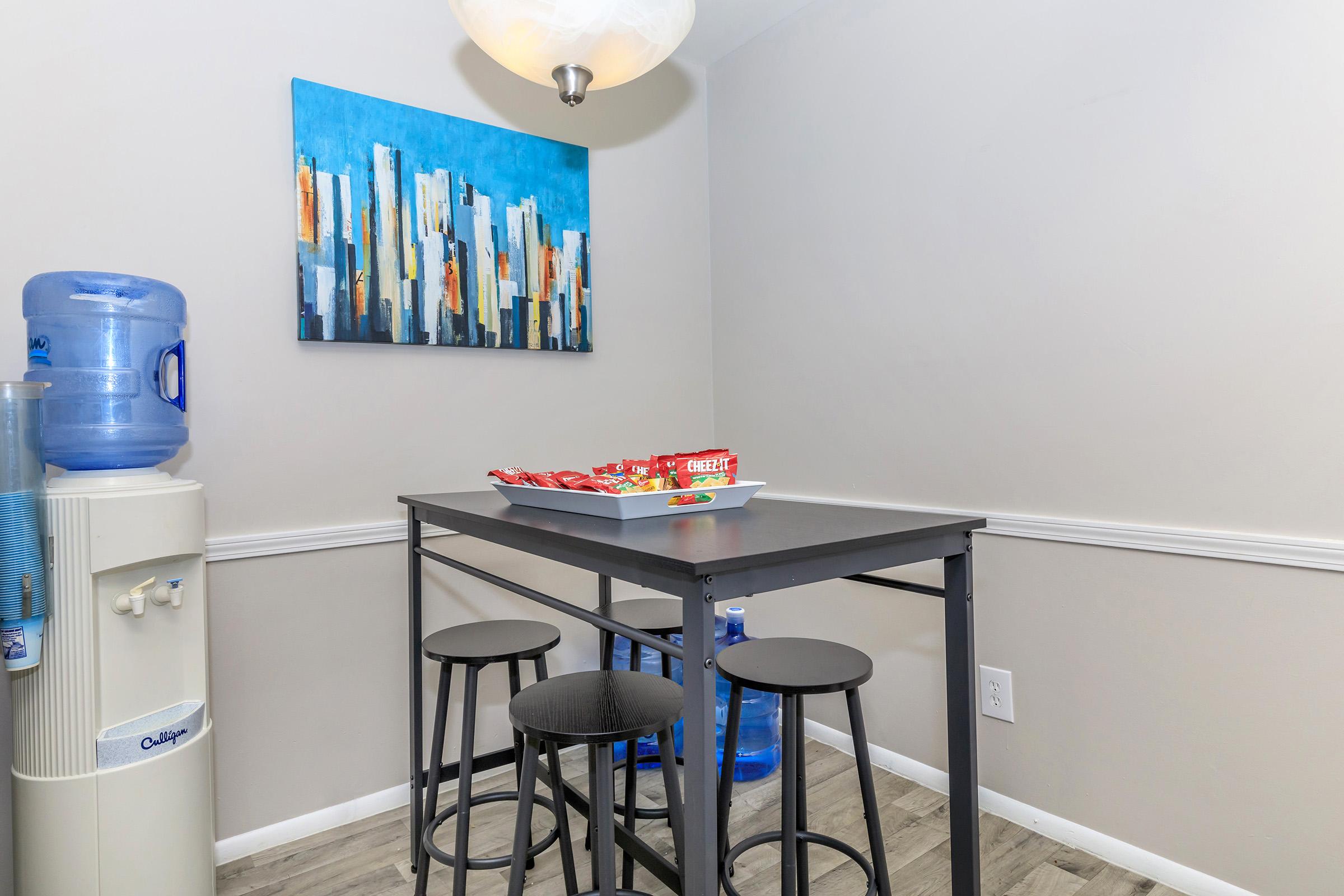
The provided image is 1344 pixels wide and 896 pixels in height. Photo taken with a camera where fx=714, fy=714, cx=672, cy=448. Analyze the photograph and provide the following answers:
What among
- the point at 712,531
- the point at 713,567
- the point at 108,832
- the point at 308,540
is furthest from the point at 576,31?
the point at 108,832

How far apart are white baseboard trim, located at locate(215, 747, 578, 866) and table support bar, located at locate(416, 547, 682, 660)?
2.59 ft

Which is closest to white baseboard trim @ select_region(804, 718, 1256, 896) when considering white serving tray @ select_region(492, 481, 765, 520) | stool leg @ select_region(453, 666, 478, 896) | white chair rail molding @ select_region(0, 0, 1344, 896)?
white chair rail molding @ select_region(0, 0, 1344, 896)

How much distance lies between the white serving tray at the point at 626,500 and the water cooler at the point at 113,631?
669 mm

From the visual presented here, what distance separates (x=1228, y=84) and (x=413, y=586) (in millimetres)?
2133

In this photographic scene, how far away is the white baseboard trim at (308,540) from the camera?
5.83 feet

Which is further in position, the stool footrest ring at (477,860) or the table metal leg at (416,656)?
the table metal leg at (416,656)

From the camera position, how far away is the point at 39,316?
4.76ft

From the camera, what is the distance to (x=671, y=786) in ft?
4.38

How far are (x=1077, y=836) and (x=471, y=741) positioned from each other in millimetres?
1469

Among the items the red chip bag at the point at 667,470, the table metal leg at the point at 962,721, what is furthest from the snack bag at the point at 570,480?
the table metal leg at the point at 962,721

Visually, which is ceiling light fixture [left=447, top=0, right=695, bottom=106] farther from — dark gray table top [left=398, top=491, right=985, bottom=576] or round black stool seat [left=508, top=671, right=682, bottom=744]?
round black stool seat [left=508, top=671, right=682, bottom=744]

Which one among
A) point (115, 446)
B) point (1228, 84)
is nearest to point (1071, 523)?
point (1228, 84)

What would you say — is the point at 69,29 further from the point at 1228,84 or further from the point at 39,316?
the point at 1228,84

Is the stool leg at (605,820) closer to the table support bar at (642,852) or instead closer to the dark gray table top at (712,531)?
the table support bar at (642,852)
